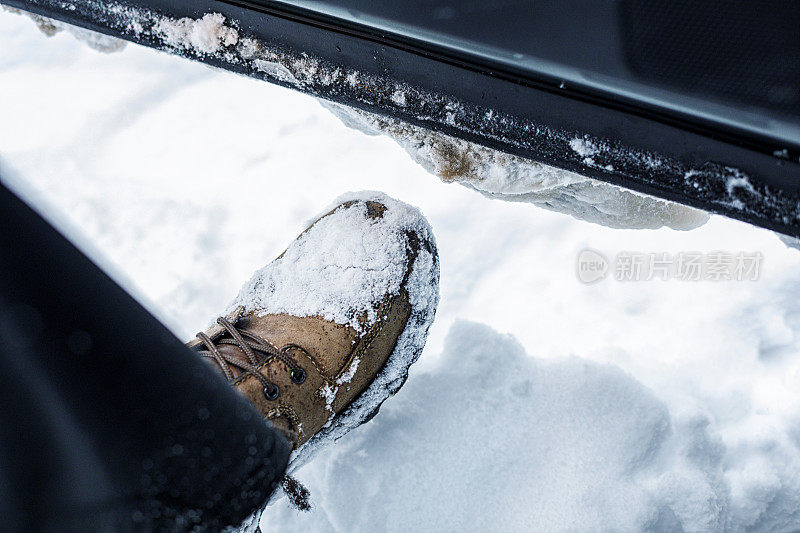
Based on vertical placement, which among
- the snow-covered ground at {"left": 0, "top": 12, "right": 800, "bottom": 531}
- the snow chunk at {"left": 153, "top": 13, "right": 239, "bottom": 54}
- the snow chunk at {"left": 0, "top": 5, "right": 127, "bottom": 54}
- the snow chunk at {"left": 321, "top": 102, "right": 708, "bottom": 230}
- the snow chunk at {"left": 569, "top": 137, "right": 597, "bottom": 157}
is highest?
the snow chunk at {"left": 153, "top": 13, "right": 239, "bottom": 54}

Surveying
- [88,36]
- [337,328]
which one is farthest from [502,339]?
[88,36]

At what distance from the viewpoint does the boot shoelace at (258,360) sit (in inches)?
33.5

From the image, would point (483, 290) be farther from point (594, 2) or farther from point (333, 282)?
point (594, 2)

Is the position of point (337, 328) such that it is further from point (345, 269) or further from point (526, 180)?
point (526, 180)

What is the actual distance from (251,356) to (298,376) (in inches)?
3.4

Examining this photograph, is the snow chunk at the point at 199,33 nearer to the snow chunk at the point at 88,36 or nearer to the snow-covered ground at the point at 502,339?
the snow chunk at the point at 88,36

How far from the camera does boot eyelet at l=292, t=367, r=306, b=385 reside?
87 centimetres

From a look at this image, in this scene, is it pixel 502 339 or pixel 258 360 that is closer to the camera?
pixel 258 360

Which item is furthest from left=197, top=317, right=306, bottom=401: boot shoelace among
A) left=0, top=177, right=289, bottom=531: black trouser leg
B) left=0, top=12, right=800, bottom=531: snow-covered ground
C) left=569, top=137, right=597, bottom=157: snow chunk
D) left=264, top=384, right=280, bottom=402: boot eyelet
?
left=569, top=137, right=597, bottom=157: snow chunk

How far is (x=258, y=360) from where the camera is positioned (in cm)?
89

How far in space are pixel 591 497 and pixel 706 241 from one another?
50 centimetres

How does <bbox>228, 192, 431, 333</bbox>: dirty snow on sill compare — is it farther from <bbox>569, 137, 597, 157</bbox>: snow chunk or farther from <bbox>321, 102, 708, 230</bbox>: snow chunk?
<bbox>569, 137, 597, 157</bbox>: snow chunk

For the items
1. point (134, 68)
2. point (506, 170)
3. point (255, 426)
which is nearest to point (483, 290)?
point (506, 170)

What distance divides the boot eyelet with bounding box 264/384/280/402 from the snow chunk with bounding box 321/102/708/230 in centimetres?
42
